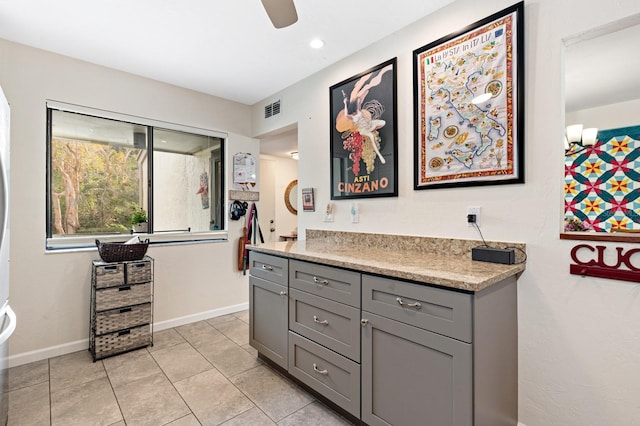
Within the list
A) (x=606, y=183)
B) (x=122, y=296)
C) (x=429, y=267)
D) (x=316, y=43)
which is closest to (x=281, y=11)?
(x=316, y=43)

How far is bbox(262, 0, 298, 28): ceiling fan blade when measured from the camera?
134cm

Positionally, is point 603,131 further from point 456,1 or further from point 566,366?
point 566,366

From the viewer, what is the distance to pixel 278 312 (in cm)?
221

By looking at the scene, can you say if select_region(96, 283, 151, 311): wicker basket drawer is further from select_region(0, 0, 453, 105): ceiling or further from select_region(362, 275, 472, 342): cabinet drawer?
select_region(362, 275, 472, 342): cabinet drawer

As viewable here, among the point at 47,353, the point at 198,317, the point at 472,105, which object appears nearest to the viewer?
→ the point at 472,105

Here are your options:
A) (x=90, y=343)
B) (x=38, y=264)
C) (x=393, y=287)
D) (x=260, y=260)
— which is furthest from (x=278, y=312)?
(x=38, y=264)

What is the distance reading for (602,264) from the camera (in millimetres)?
1408

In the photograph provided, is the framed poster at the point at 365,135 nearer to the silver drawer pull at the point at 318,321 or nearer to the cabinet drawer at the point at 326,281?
the cabinet drawer at the point at 326,281

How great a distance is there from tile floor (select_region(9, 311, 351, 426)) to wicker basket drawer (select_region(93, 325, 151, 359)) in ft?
0.21

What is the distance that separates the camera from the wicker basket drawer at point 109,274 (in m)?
2.51

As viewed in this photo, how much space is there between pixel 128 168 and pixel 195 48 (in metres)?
1.42

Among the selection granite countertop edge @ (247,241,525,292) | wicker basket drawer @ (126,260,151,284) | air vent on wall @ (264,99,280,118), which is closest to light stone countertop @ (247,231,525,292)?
granite countertop edge @ (247,241,525,292)

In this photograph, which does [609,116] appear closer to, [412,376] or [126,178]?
[412,376]

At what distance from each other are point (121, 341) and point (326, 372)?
190 centimetres
